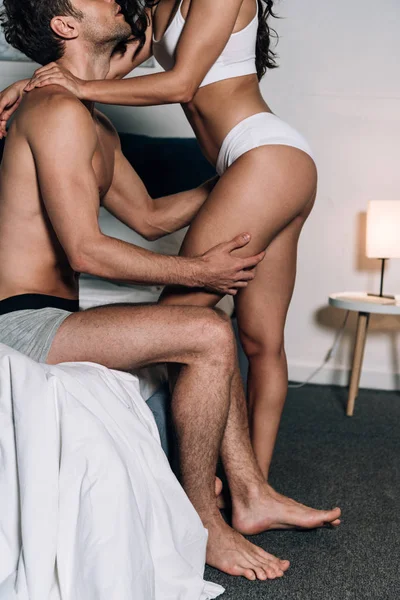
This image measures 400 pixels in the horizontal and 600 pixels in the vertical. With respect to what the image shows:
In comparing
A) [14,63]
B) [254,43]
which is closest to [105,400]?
[254,43]

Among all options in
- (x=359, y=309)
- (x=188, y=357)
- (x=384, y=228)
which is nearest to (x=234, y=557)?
(x=188, y=357)

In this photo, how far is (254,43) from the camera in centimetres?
174

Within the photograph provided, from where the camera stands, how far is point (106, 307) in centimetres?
155

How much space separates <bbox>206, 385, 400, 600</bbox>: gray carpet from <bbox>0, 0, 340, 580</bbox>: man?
6 centimetres

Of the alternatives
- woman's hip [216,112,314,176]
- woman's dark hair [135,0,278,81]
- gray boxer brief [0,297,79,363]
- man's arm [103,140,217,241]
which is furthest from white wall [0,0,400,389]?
gray boxer brief [0,297,79,363]

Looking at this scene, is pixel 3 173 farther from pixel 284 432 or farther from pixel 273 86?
pixel 273 86

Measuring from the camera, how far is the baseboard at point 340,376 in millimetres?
3596

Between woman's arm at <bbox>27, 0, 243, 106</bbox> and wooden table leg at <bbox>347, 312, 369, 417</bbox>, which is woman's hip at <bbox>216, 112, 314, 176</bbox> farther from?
wooden table leg at <bbox>347, 312, 369, 417</bbox>

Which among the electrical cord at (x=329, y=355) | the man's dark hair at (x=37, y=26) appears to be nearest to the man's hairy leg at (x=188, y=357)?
the man's dark hair at (x=37, y=26)

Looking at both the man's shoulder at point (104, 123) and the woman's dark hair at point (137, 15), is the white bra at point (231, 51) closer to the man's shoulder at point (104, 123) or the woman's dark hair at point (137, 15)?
the woman's dark hair at point (137, 15)

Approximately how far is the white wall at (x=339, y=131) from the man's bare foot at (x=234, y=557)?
2.17m

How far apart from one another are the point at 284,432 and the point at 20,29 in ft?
5.77

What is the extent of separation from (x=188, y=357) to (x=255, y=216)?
0.37 m

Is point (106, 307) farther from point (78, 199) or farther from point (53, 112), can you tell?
point (53, 112)
